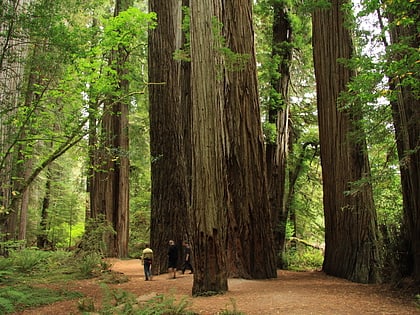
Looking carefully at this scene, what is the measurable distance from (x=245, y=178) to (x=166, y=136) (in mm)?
3203

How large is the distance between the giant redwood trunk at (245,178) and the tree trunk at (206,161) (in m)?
2.41

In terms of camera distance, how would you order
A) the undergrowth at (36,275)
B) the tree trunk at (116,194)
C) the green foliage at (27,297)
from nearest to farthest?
the green foliage at (27,297), the undergrowth at (36,275), the tree trunk at (116,194)

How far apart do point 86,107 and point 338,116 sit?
7.03 m

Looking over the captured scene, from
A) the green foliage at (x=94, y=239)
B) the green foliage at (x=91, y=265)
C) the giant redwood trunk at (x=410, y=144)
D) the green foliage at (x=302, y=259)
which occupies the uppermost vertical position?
the giant redwood trunk at (x=410, y=144)

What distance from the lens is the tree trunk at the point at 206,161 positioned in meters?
7.72

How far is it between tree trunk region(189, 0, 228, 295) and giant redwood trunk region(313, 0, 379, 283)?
12.5 feet

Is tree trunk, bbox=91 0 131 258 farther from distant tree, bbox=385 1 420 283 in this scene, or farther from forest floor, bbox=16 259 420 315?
distant tree, bbox=385 1 420 283

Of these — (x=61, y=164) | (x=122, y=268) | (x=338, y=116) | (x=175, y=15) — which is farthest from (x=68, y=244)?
(x=338, y=116)

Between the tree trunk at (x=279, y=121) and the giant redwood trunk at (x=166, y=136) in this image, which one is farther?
the tree trunk at (x=279, y=121)

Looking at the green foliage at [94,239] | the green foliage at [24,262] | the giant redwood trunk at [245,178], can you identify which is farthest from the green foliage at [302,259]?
the green foliage at [24,262]

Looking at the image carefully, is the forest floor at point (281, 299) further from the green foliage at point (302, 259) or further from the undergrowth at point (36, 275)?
the green foliage at point (302, 259)

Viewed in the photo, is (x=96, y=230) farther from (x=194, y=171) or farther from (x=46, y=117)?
(x=194, y=171)

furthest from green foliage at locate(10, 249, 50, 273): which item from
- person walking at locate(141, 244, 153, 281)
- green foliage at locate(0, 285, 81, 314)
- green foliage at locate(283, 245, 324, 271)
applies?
green foliage at locate(283, 245, 324, 271)

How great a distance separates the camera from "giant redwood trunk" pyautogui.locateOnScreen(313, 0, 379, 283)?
34.4 feet
